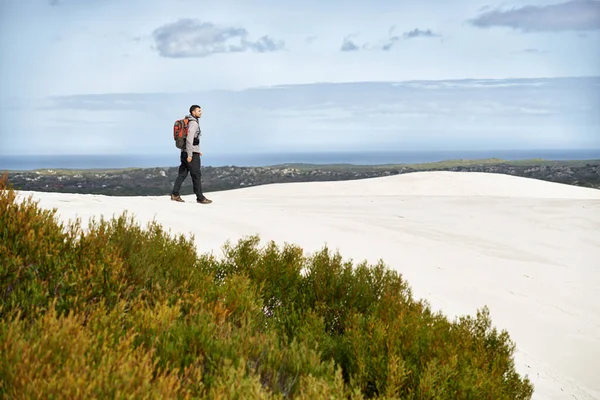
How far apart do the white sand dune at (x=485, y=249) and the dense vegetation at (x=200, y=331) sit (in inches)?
54.7

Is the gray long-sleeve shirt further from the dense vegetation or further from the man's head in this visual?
the dense vegetation

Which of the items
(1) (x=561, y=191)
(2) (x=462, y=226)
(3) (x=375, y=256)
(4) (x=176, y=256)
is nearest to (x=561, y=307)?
(3) (x=375, y=256)

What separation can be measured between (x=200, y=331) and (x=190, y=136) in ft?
31.6

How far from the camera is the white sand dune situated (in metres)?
7.72

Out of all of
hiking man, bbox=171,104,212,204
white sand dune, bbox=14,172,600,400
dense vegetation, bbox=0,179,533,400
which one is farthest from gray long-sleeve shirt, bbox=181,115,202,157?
dense vegetation, bbox=0,179,533,400

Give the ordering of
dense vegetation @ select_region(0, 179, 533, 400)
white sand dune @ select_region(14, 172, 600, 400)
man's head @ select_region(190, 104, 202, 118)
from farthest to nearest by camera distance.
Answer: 1. man's head @ select_region(190, 104, 202, 118)
2. white sand dune @ select_region(14, 172, 600, 400)
3. dense vegetation @ select_region(0, 179, 533, 400)

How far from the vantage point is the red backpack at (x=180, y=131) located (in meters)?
13.1

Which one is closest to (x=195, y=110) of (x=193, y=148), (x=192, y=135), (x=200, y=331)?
(x=192, y=135)

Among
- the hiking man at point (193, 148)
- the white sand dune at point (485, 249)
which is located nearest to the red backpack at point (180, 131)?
the hiking man at point (193, 148)

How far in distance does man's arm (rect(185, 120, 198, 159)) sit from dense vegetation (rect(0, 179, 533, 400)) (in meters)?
6.66

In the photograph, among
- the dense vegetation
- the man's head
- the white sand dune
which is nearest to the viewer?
the dense vegetation

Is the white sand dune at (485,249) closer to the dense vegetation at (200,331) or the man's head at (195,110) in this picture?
the dense vegetation at (200,331)

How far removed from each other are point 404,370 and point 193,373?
1.59 m

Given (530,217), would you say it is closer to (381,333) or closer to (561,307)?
(561,307)
